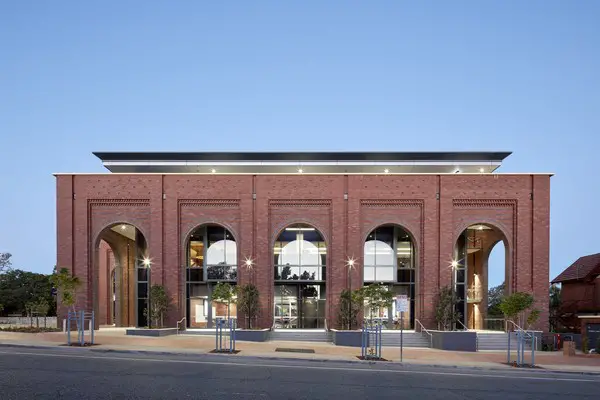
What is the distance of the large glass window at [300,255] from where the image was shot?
38.7 m

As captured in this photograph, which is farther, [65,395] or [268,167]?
[268,167]

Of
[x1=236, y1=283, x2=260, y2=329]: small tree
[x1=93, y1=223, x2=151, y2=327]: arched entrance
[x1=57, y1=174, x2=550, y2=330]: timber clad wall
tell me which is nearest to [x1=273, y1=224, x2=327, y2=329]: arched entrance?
[x1=57, y1=174, x2=550, y2=330]: timber clad wall

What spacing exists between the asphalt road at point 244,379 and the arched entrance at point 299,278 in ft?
50.4

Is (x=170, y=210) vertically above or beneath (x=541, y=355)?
above

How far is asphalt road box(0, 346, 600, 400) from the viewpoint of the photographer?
1464 centimetres

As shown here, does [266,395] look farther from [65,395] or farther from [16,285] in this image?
[16,285]

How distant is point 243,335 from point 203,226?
9.32 meters

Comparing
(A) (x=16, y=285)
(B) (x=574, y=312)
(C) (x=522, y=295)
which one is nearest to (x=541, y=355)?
(C) (x=522, y=295)

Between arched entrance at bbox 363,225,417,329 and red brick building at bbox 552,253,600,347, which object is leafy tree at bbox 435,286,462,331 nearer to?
arched entrance at bbox 363,225,417,329

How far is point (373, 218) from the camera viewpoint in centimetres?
3662

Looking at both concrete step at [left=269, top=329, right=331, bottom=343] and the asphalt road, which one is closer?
the asphalt road

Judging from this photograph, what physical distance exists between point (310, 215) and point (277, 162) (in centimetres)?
771

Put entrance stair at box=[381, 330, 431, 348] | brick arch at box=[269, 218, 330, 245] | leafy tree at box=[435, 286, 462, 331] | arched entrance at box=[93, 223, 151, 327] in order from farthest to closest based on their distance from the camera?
arched entrance at box=[93, 223, 151, 327] < brick arch at box=[269, 218, 330, 245] < leafy tree at box=[435, 286, 462, 331] < entrance stair at box=[381, 330, 431, 348]

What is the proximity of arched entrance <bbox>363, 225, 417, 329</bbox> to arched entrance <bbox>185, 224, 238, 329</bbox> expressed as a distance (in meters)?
9.69
